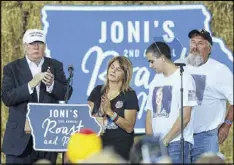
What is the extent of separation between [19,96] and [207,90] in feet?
5.67

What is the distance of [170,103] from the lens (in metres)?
9.28

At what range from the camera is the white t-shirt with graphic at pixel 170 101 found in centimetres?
927

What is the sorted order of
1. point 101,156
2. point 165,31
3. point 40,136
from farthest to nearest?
point 165,31 < point 40,136 < point 101,156

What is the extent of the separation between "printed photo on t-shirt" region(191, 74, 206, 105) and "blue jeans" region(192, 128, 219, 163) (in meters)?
0.29

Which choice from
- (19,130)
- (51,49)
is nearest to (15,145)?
(19,130)

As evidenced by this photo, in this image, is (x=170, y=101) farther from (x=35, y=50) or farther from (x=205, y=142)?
(x=35, y=50)

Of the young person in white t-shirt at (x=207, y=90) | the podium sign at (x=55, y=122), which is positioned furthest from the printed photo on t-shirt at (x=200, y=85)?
the podium sign at (x=55, y=122)

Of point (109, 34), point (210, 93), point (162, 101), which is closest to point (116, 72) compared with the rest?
point (162, 101)

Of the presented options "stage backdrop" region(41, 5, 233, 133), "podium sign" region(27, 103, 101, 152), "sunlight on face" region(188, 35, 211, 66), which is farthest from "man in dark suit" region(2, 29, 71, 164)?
"stage backdrop" region(41, 5, 233, 133)

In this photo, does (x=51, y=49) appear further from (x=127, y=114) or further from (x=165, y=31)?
(x=127, y=114)

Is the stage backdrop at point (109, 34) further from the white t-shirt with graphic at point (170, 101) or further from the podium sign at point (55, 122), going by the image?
the podium sign at point (55, 122)

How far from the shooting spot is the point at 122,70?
9.46 meters

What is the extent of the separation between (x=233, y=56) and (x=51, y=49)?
2.03m

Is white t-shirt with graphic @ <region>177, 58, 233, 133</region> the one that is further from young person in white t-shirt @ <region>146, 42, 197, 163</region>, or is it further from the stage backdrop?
the stage backdrop
